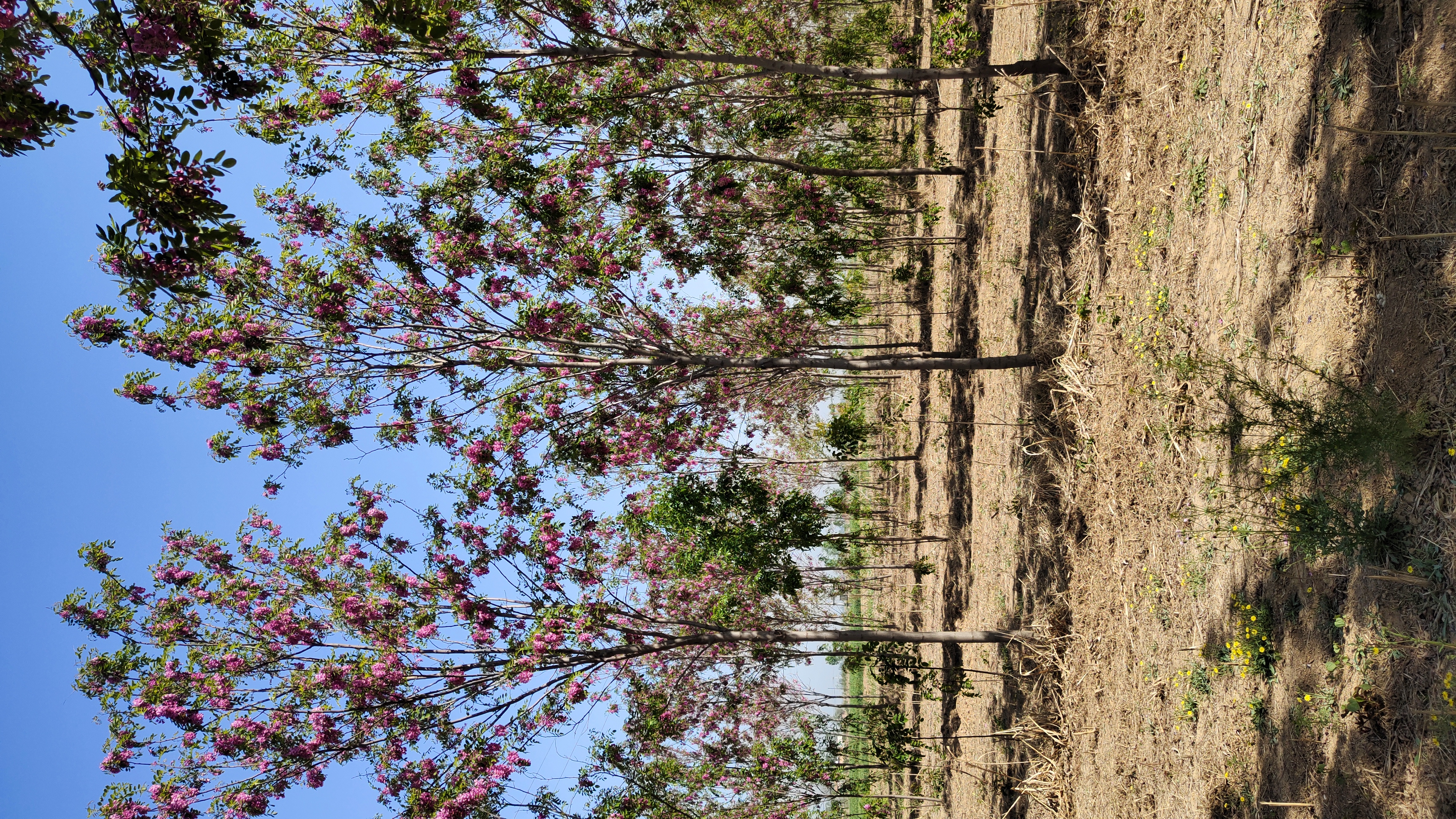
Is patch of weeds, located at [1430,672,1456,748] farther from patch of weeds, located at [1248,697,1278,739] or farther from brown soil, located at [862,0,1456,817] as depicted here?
patch of weeds, located at [1248,697,1278,739]

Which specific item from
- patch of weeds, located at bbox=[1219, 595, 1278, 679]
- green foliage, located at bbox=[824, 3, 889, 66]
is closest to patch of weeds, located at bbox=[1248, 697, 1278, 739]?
patch of weeds, located at bbox=[1219, 595, 1278, 679]

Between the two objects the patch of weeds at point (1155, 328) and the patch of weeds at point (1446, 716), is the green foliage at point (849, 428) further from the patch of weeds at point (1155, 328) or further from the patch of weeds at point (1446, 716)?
the patch of weeds at point (1446, 716)

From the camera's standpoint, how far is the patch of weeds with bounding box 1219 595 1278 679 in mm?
5766

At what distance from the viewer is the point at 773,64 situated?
806 cm

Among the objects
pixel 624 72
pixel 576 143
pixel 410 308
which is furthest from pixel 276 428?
pixel 624 72

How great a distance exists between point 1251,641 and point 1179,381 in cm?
232

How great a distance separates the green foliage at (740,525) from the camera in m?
9.03

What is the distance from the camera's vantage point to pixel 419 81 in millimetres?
8203

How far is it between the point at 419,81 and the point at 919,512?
9955 mm

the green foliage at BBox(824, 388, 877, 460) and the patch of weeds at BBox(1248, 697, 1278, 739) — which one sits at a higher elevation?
the green foliage at BBox(824, 388, 877, 460)

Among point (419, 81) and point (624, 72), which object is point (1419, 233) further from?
point (419, 81)

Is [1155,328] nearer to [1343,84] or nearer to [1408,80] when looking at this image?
[1343,84]

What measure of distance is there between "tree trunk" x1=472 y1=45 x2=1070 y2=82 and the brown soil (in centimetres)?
79

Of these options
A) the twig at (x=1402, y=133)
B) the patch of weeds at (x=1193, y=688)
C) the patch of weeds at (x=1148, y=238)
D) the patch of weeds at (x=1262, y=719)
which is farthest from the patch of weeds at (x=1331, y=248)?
the patch of weeds at (x=1193, y=688)
